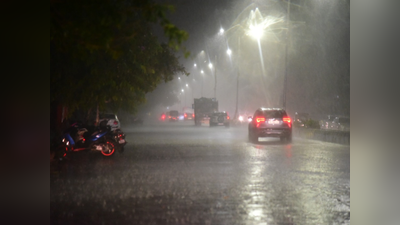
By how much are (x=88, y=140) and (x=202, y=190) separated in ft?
27.0

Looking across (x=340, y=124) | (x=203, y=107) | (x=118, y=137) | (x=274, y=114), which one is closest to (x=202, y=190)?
(x=118, y=137)

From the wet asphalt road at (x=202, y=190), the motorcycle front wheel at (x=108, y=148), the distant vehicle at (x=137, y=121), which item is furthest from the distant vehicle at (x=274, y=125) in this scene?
the distant vehicle at (x=137, y=121)

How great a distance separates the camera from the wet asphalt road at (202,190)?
7.83 m

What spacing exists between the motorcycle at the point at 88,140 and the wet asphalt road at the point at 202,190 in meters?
0.57

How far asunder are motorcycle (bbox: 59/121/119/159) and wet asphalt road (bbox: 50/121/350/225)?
0.57 m

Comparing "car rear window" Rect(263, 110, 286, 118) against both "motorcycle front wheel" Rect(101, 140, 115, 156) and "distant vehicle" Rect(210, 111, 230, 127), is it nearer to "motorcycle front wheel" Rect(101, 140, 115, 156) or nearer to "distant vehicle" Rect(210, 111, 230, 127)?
"motorcycle front wheel" Rect(101, 140, 115, 156)

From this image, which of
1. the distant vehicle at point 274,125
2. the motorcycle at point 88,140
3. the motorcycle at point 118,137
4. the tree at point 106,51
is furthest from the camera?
the distant vehicle at point 274,125

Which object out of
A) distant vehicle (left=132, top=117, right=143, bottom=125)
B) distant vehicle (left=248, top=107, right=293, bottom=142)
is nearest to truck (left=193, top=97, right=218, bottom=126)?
distant vehicle (left=132, top=117, right=143, bottom=125)

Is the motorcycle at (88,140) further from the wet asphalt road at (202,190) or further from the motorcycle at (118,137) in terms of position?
the wet asphalt road at (202,190)

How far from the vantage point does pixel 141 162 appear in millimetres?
16062

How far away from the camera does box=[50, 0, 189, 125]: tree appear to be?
6.20m

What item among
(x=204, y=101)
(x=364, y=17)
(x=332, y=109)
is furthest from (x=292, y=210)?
(x=332, y=109)

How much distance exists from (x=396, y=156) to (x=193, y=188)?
4341 millimetres

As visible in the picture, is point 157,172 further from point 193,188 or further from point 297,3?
point 297,3
